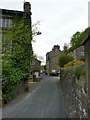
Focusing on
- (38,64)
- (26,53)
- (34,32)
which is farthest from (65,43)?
(34,32)

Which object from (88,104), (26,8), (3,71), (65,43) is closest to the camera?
(88,104)

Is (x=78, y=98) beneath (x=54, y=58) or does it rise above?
beneath

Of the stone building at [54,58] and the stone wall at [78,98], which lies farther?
the stone building at [54,58]

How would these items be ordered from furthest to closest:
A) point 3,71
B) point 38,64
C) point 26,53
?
point 38,64 < point 26,53 < point 3,71

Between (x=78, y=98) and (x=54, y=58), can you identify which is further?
(x=54, y=58)

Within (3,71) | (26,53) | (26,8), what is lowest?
(3,71)

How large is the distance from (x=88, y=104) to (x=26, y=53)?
38.2 feet

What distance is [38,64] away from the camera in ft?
109

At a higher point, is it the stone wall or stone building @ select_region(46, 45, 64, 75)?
stone building @ select_region(46, 45, 64, 75)

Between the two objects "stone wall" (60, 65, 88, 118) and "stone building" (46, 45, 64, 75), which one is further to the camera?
"stone building" (46, 45, 64, 75)

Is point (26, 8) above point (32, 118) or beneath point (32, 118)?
above

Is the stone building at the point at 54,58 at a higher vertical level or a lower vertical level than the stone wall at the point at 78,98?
higher

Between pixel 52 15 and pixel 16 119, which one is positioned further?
pixel 52 15

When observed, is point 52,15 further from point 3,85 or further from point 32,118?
point 32,118
